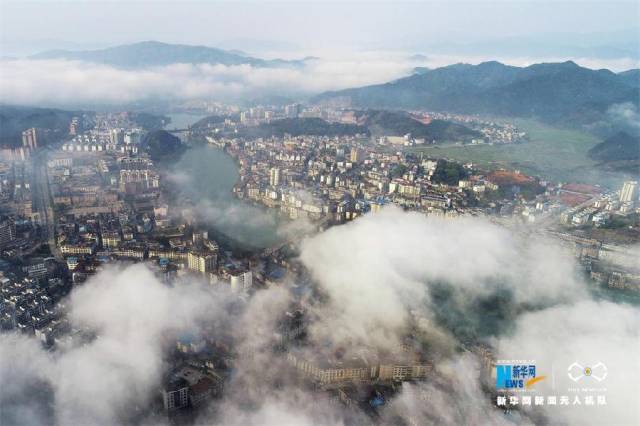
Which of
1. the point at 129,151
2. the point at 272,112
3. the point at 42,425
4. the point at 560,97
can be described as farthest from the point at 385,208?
the point at 560,97

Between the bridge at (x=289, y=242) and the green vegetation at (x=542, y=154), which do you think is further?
the green vegetation at (x=542, y=154)

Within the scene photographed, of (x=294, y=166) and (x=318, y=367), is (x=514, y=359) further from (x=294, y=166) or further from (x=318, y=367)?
(x=294, y=166)

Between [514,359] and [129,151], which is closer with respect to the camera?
[514,359]

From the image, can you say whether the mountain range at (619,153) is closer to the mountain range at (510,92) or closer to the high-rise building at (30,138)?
the mountain range at (510,92)

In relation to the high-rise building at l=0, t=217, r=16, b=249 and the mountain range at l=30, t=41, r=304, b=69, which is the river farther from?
the mountain range at l=30, t=41, r=304, b=69

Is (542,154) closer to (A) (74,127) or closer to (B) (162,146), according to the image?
(B) (162,146)

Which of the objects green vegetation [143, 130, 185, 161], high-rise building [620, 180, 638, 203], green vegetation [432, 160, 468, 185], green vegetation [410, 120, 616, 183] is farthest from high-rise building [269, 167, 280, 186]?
high-rise building [620, 180, 638, 203]

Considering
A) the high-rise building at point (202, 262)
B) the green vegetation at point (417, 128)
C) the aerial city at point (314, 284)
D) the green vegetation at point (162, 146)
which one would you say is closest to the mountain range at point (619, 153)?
the aerial city at point (314, 284)
